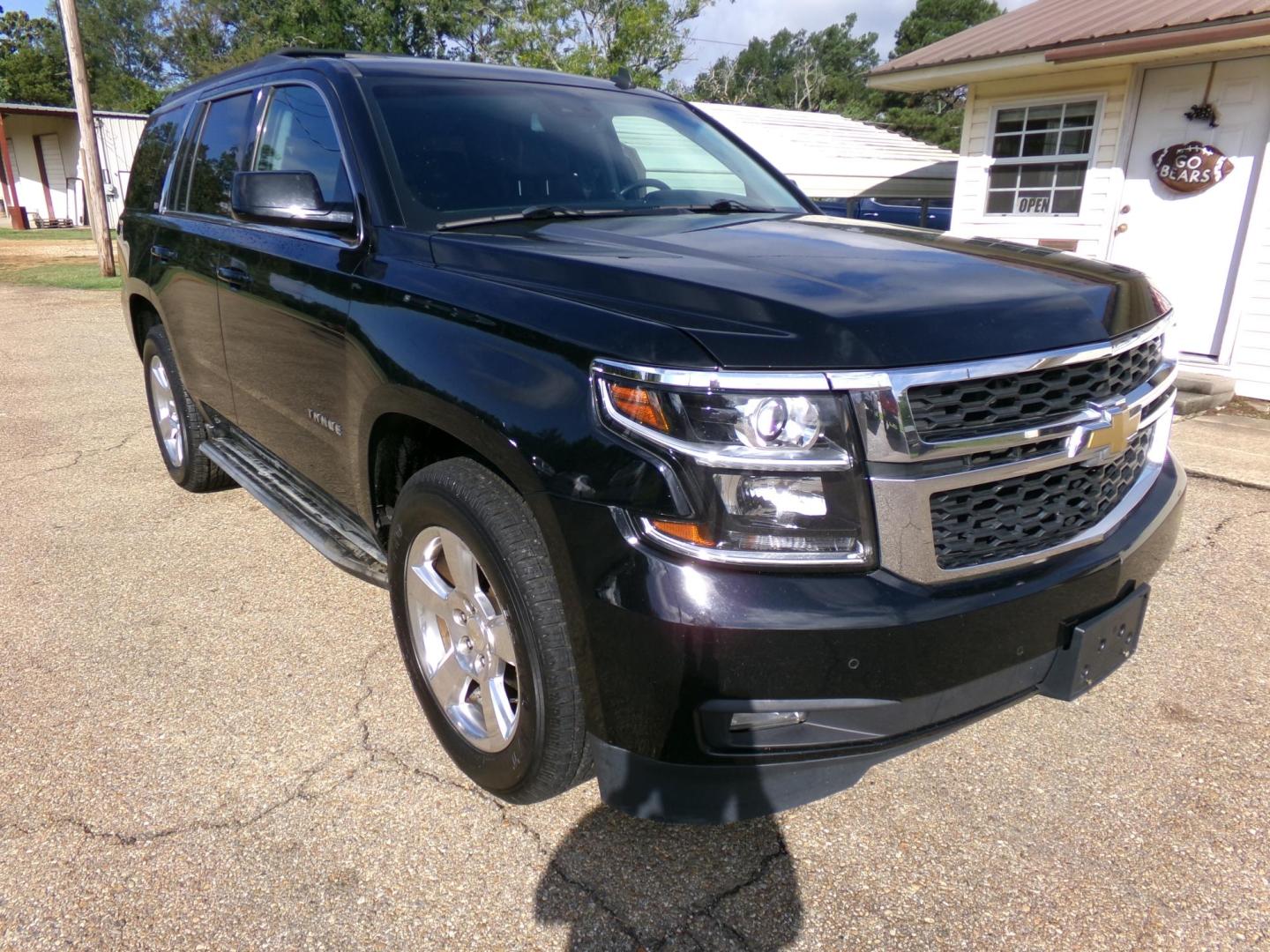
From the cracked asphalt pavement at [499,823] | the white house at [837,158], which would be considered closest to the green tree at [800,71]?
the white house at [837,158]

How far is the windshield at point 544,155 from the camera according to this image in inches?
110

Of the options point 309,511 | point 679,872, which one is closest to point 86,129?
point 309,511

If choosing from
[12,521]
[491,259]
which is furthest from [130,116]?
[491,259]

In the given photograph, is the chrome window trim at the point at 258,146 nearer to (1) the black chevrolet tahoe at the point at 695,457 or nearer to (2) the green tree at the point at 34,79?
(1) the black chevrolet tahoe at the point at 695,457

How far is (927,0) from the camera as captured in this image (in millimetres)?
70375

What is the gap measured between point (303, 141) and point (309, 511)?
4.24ft

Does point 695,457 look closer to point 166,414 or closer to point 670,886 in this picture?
point 670,886

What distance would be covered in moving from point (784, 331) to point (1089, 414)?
0.78 m

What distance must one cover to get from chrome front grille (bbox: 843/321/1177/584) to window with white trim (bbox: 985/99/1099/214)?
7609mm

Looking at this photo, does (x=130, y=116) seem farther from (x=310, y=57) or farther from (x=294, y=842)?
(x=294, y=842)

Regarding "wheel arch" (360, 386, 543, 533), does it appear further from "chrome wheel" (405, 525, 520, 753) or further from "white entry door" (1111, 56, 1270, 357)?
"white entry door" (1111, 56, 1270, 357)

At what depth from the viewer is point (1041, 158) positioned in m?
9.10

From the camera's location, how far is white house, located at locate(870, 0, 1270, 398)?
736 centimetres

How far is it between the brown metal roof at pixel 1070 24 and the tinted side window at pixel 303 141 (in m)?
6.90
